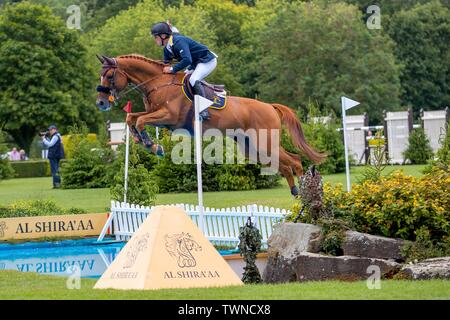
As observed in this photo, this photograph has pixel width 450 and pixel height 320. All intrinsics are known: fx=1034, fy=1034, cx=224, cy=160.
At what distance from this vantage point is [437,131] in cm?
3547

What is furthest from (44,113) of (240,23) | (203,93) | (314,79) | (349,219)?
(349,219)

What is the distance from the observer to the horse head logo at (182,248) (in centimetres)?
1003

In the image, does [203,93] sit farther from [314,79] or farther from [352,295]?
[314,79]

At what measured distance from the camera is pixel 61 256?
649 inches

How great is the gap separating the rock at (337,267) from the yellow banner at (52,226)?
27.7 ft

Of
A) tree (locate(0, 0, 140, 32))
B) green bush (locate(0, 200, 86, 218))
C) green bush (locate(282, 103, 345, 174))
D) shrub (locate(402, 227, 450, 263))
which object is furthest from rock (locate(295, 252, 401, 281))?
tree (locate(0, 0, 140, 32))

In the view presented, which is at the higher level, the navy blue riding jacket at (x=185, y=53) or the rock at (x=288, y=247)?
the navy blue riding jacket at (x=185, y=53)

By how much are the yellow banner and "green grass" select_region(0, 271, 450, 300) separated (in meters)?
7.97

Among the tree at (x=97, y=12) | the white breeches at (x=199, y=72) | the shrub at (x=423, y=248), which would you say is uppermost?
the tree at (x=97, y=12)

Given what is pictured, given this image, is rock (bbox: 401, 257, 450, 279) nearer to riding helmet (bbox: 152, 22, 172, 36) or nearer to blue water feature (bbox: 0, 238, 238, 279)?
blue water feature (bbox: 0, 238, 238, 279)

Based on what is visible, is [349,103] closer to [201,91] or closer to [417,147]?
[201,91]

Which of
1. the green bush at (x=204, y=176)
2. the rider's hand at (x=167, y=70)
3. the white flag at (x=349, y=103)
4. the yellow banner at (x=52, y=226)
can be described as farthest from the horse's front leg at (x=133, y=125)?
the green bush at (x=204, y=176)

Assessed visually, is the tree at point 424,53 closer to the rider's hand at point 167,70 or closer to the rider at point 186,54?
the rider at point 186,54
